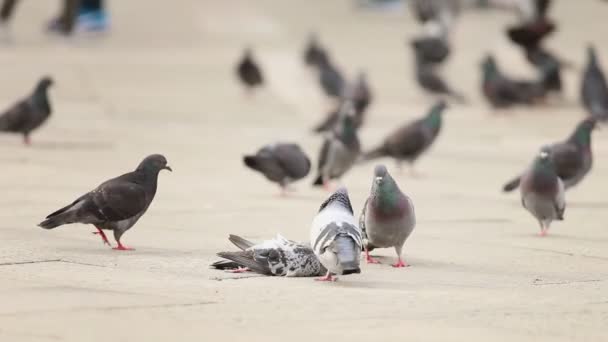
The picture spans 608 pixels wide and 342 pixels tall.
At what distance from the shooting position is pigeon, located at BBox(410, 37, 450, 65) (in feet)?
65.1

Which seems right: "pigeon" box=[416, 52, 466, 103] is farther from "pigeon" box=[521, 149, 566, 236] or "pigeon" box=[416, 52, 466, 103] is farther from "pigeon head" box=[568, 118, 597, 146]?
"pigeon" box=[521, 149, 566, 236]

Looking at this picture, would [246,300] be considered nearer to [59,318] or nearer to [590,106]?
[59,318]

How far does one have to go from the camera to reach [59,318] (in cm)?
618

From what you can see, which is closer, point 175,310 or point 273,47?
point 175,310


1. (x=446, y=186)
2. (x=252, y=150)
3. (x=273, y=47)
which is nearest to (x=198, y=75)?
(x=273, y=47)

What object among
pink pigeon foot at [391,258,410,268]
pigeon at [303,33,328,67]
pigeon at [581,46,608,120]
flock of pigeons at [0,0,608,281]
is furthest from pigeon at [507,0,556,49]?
pink pigeon foot at [391,258,410,268]

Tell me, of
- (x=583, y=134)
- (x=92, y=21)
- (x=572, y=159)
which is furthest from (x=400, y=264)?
(x=92, y=21)

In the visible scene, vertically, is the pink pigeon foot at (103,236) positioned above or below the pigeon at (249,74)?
below

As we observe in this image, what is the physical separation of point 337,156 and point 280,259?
4416 millimetres

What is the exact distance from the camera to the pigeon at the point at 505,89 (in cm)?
1797

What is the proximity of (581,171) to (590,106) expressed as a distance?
675 centimetres

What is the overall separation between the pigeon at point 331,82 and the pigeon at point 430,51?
1.26 meters

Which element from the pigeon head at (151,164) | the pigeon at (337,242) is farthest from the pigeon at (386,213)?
the pigeon head at (151,164)

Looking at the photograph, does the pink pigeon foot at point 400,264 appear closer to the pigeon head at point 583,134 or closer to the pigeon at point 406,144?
the pigeon head at point 583,134
